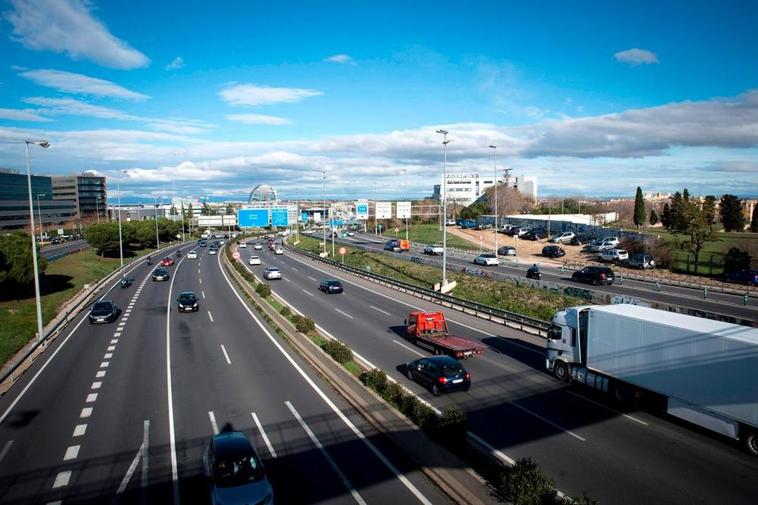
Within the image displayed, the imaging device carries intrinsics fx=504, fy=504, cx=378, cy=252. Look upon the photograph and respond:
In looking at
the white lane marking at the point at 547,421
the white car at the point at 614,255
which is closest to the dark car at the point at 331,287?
the white lane marking at the point at 547,421

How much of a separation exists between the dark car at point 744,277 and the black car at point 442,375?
120 feet

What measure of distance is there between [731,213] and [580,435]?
90.2 meters

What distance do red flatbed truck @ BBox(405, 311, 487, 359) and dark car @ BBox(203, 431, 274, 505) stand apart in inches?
473

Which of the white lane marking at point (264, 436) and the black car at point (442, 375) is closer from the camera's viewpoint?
the white lane marking at point (264, 436)

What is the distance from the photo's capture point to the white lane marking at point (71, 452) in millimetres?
14211

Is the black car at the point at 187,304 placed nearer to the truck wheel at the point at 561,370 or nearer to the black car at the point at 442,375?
the black car at the point at 442,375

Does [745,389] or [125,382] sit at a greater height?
[745,389]

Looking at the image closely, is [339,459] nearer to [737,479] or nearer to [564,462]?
[564,462]

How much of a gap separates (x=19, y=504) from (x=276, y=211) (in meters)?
95.3

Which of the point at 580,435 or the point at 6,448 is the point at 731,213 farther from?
the point at 6,448

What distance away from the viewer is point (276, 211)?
10512cm

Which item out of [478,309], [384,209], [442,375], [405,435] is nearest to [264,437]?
[405,435]

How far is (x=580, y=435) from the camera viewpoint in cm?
1498

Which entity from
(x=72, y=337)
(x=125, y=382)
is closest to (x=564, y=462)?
(x=125, y=382)
